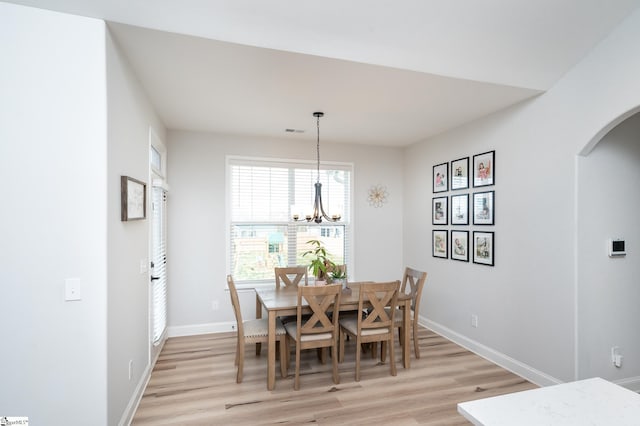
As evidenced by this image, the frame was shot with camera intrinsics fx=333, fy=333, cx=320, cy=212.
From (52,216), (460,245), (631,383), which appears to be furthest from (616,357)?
(52,216)

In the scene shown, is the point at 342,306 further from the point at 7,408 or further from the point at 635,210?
the point at 635,210

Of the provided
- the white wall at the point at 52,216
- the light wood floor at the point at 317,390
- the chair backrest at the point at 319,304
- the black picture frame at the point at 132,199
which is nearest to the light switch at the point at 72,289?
the white wall at the point at 52,216

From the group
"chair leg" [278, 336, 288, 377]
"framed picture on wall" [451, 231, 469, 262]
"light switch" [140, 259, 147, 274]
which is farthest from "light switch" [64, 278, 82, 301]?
"framed picture on wall" [451, 231, 469, 262]

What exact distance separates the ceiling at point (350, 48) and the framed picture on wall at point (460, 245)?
147 cm

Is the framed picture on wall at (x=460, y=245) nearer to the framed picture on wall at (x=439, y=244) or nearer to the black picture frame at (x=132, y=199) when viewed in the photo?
the framed picture on wall at (x=439, y=244)

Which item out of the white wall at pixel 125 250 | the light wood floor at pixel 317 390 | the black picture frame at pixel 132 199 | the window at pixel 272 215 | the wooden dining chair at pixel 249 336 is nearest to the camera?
the white wall at pixel 125 250

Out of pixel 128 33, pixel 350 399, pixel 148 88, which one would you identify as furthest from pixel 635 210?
pixel 148 88

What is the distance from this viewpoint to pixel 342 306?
10.3ft

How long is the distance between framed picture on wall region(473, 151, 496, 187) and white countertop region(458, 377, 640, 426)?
271 cm

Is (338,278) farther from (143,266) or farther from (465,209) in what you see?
(143,266)

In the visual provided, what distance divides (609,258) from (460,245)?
143cm

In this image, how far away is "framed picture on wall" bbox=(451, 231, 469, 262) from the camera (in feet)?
13.0

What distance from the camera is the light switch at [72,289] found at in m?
1.89

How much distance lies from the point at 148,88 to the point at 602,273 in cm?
421
